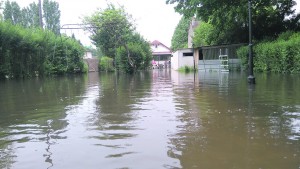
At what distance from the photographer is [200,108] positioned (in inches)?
297

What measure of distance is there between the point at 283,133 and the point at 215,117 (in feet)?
5.22

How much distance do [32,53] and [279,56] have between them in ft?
65.6

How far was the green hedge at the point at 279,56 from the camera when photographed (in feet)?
74.9

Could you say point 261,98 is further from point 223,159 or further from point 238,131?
point 223,159

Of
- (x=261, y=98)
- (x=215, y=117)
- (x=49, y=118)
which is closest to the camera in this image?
(x=215, y=117)

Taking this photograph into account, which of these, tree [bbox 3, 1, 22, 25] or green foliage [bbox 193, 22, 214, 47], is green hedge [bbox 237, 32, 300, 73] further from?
tree [bbox 3, 1, 22, 25]

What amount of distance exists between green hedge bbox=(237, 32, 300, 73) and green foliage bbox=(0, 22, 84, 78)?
18.5 m

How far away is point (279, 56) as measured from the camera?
985 inches

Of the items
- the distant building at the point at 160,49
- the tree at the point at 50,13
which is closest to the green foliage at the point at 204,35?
the distant building at the point at 160,49

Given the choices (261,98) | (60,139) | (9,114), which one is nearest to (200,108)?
(261,98)

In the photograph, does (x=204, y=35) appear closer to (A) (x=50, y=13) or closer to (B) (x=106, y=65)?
(B) (x=106, y=65)

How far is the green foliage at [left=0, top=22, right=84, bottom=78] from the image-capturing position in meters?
24.8

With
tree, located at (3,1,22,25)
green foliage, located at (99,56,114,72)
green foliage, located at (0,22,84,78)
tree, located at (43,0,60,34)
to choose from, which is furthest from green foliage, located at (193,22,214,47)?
tree, located at (3,1,22,25)

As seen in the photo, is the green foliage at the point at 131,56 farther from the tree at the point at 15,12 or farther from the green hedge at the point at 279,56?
the tree at the point at 15,12
